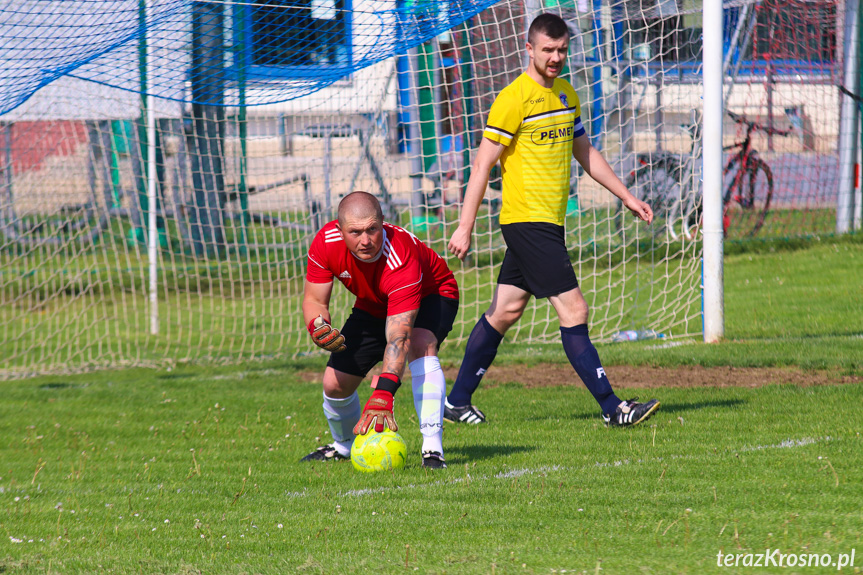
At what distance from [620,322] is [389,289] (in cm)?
530

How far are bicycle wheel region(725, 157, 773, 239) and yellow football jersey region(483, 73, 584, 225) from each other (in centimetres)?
788

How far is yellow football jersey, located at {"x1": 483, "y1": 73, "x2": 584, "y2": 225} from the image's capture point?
5.61 meters

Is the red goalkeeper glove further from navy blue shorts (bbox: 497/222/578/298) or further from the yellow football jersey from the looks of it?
the yellow football jersey

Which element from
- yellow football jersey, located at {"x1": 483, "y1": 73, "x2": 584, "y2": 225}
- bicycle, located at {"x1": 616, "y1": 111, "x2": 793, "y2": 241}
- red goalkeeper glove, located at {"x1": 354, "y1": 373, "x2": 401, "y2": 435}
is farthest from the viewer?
bicycle, located at {"x1": 616, "y1": 111, "x2": 793, "y2": 241}

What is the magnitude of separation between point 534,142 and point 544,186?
27 cm

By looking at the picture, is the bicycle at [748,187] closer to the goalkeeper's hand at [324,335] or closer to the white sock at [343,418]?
the white sock at [343,418]

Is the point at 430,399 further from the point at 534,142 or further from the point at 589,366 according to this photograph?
the point at 534,142

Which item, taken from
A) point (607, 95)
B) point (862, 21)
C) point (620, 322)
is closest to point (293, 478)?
point (620, 322)

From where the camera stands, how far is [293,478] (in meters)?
4.90

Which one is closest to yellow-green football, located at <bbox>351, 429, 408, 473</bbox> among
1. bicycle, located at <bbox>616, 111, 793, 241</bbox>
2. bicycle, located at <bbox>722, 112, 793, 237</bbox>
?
bicycle, located at <bbox>616, 111, 793, 241</bbox>

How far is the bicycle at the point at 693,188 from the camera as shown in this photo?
9016 millimetres

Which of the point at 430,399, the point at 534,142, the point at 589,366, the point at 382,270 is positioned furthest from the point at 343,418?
the point at 534,142

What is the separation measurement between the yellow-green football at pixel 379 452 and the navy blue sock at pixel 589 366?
4.05 feet

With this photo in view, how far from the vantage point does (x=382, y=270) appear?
15.8 feet
